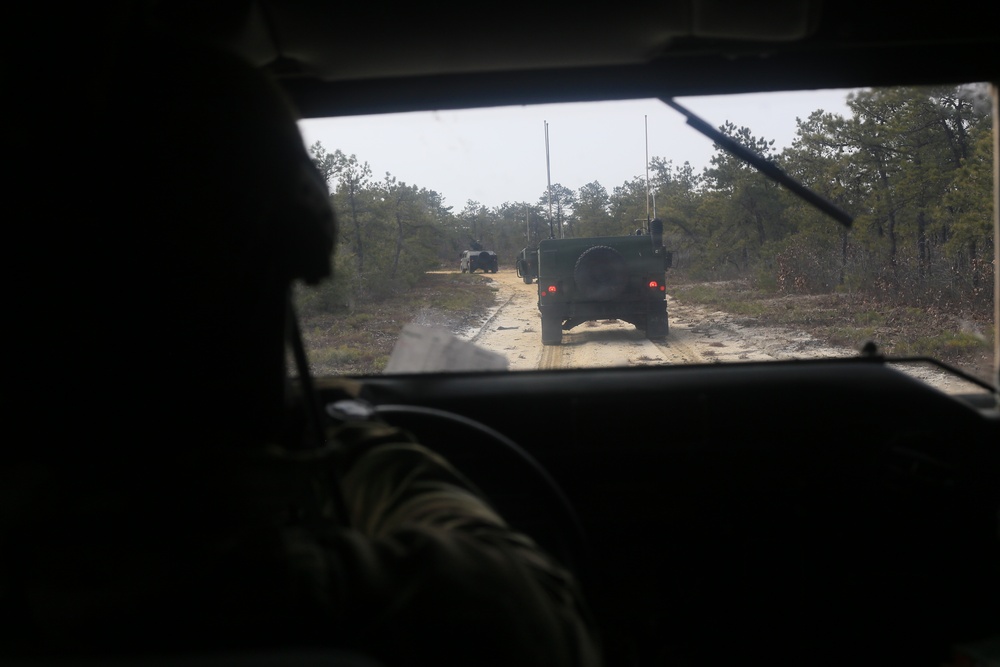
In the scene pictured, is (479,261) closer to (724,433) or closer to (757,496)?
(724,433)

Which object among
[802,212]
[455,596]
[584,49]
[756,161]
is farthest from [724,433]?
[455,596]

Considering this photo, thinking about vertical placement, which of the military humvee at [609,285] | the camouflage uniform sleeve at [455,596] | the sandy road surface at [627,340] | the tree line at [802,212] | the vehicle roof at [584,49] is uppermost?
the vehicle roof at [584,49]

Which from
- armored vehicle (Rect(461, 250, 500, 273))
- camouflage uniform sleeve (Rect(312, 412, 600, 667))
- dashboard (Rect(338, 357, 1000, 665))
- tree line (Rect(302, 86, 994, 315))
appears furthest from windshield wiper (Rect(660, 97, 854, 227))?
camouflage uniform sleeve (Rect(312, 412, 600, 667))

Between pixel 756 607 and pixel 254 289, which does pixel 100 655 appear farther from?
pixel 756 607

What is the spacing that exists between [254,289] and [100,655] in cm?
42

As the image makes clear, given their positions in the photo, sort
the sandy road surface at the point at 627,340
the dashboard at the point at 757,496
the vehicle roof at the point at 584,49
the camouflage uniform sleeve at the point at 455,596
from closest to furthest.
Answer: the camouflage uniform sleeve at the point at 455,596 → the vehicle roof at the point at 584,49 → the dashboard at the point at 757,496 → the sandy road surface at the point at 627,340

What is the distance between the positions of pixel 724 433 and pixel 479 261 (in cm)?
90

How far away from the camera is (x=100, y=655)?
0.80 meters

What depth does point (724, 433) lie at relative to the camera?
2.22 meters

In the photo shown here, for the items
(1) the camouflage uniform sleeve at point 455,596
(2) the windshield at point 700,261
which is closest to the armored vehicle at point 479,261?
(2) the windshield at point 700,261

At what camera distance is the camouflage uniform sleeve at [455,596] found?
87 cm

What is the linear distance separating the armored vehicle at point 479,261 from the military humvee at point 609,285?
0.16m

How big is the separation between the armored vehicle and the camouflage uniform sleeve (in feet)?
4.29

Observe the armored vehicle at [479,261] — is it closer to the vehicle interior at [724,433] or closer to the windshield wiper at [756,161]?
the vehicle interior at [724,433]
